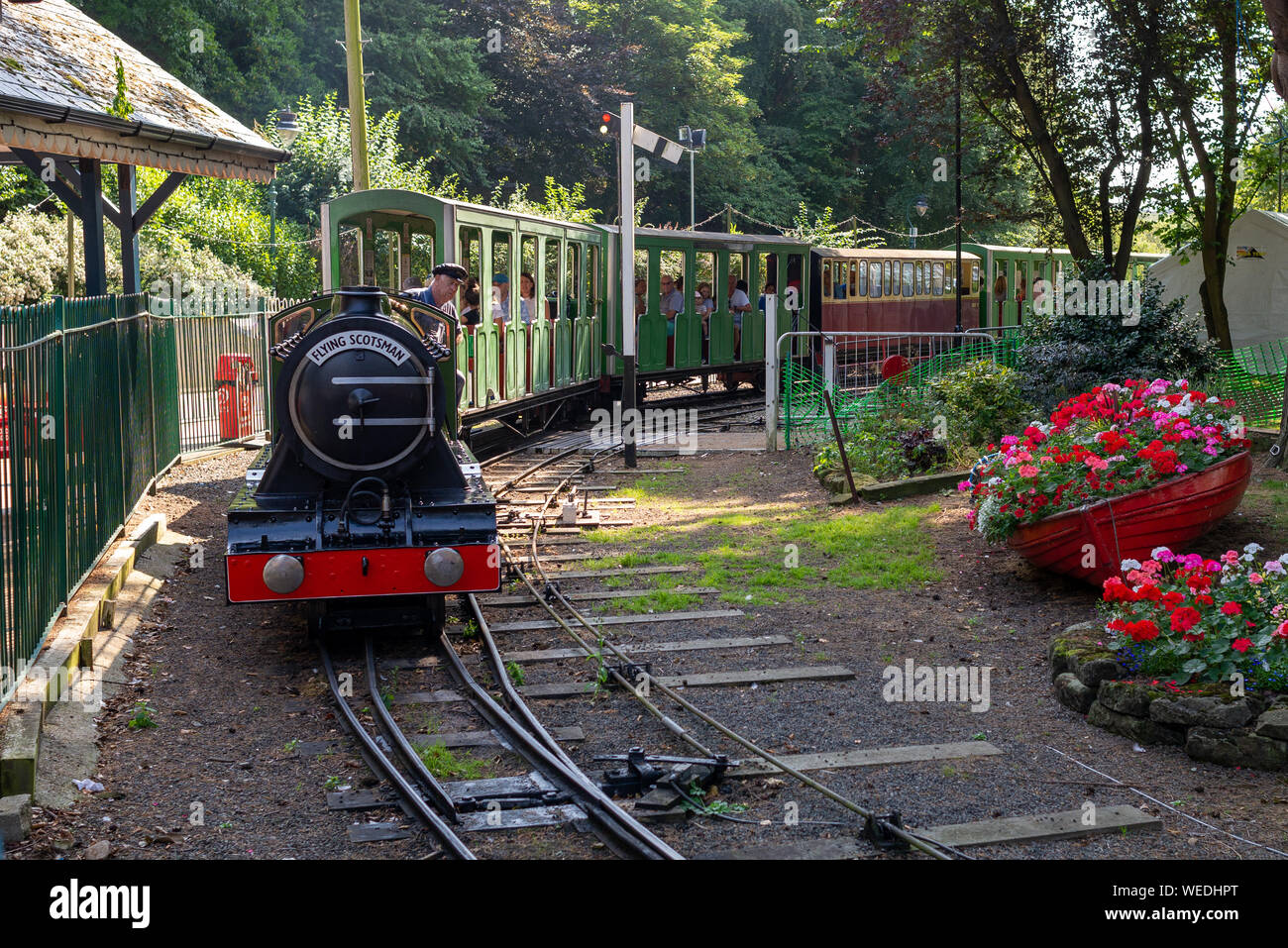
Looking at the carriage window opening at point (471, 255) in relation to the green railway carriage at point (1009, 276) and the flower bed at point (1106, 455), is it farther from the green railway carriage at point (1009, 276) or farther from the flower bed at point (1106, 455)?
the green railway carriage at point (1009, 276)

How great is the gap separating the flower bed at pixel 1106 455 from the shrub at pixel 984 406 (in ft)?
11.3

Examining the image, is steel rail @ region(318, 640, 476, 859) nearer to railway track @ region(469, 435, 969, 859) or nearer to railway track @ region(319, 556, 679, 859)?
railway track @ region(319, 556, 679, 859)

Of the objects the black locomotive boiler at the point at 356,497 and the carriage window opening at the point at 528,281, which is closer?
the black locomotive boiler at the point at 356,497

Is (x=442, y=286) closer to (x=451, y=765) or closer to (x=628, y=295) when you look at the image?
(x=451, y=765)

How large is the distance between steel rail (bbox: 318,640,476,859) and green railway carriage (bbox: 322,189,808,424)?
333 centimetres

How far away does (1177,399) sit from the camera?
29.0 feet

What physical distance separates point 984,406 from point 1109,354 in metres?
1.28

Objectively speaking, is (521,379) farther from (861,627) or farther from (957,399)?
(861,627)

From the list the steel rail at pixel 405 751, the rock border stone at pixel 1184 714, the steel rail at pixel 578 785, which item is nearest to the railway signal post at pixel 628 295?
the steel rail at pixel 405 751

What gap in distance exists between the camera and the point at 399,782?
5570 millimetres

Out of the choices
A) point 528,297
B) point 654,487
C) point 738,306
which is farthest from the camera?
point 738,306

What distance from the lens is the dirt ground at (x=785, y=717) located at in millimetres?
5160

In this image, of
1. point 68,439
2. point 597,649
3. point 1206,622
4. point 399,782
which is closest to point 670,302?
point 597,649

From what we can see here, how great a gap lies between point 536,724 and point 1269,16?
20.8 ft
